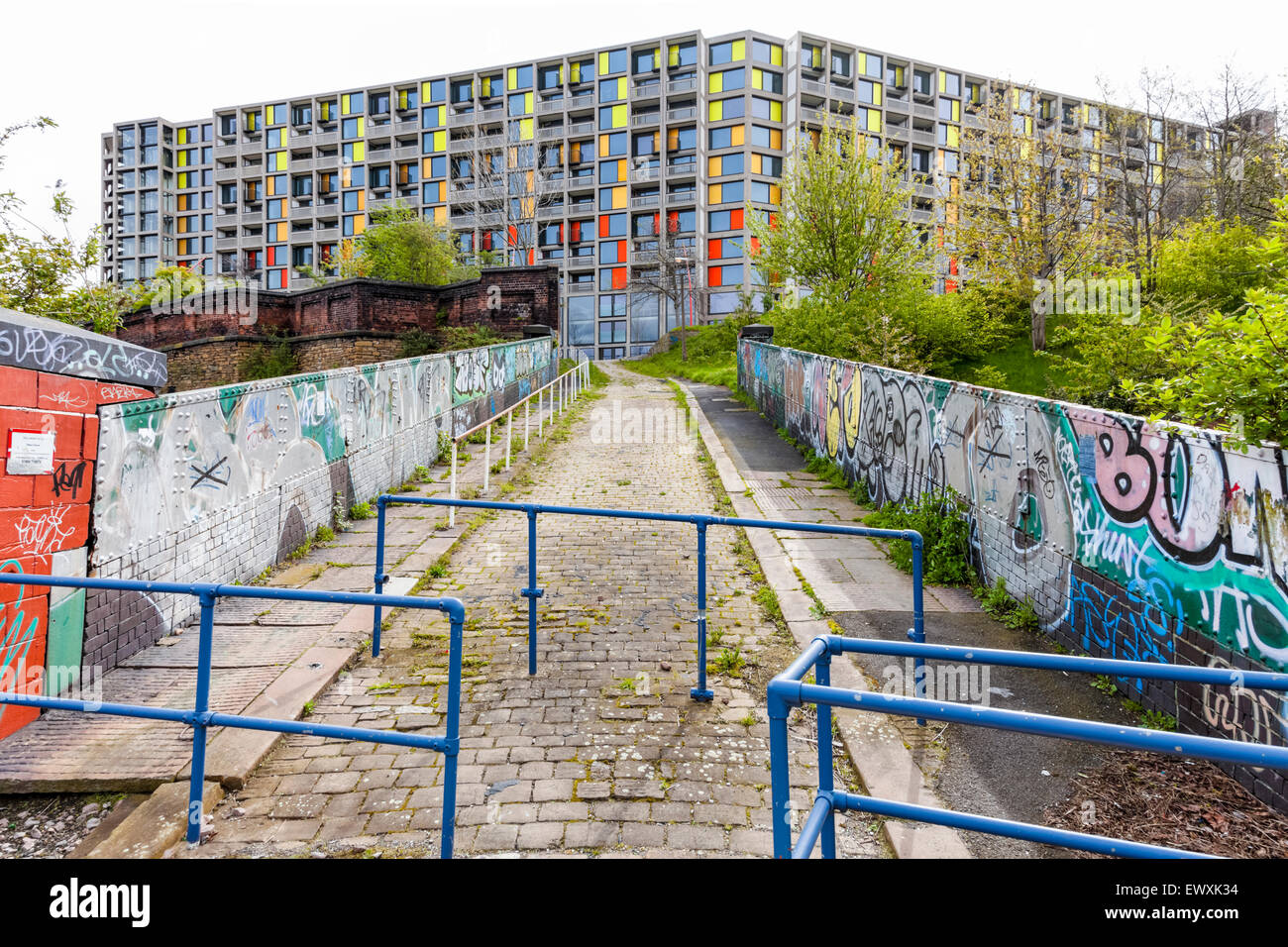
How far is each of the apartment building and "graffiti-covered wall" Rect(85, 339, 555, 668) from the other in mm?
40399

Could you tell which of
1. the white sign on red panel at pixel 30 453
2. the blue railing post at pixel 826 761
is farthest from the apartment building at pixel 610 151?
the blue railing post at pixel 826 761

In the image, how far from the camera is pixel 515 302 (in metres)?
24.7

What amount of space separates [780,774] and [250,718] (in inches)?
91.7

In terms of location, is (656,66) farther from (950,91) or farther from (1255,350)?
(1255,350)

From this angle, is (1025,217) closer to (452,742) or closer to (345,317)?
(345,317)

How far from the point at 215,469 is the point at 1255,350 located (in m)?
6.97

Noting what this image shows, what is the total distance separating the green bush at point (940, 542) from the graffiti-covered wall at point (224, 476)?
5.94m

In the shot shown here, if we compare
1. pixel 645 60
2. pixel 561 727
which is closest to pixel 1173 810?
pixel 561 727

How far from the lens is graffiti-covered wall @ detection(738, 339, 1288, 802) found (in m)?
3.47

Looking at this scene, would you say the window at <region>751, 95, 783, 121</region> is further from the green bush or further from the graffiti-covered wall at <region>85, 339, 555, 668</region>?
the green bush

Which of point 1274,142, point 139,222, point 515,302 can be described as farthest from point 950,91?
point 139,222

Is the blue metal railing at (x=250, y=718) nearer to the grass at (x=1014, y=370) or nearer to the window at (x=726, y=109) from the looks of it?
the grass at (x=1014, y=370)

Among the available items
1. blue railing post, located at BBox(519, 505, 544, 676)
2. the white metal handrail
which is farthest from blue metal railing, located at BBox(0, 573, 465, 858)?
the white metal handrail

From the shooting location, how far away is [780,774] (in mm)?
1974
